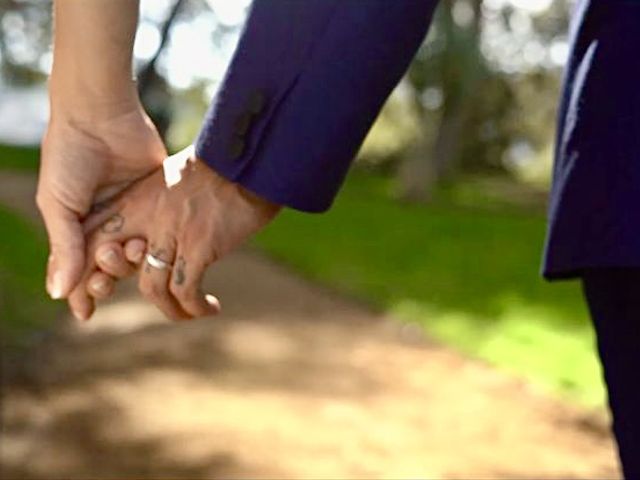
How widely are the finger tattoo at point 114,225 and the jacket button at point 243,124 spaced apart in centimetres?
16

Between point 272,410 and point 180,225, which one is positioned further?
point 272,410

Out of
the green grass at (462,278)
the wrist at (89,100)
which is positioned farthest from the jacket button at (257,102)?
the green grass at (462,278)

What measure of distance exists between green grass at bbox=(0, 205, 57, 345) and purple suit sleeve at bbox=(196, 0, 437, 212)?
10.9 ft

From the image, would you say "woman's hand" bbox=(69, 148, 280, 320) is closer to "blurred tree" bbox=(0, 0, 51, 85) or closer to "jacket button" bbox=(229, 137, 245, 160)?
"jacket button" bbox=(229, 137, 245, 160)

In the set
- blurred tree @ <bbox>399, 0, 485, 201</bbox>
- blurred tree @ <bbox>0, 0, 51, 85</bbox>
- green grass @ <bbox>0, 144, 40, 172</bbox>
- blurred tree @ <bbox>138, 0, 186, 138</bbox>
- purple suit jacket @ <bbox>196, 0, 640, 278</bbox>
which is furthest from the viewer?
blurred tree @ <bbox>0, 0, 51, 85</bbox>

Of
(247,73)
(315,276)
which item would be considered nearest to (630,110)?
(247,73)

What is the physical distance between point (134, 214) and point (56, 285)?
3.5 inches

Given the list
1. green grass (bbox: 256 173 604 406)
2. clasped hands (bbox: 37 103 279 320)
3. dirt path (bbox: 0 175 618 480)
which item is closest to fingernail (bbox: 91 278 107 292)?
clasped hands (bbox: 37 103 279 320)

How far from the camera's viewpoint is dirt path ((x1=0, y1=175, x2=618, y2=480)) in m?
2.86

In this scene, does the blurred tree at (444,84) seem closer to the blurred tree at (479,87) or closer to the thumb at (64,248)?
the blurred tree at (479,87)

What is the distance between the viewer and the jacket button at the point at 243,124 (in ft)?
2.92

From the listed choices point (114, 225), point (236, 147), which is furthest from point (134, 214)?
point (236, 147)

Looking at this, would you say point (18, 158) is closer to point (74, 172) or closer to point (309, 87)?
point (74, 172)

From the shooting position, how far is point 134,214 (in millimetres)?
989
